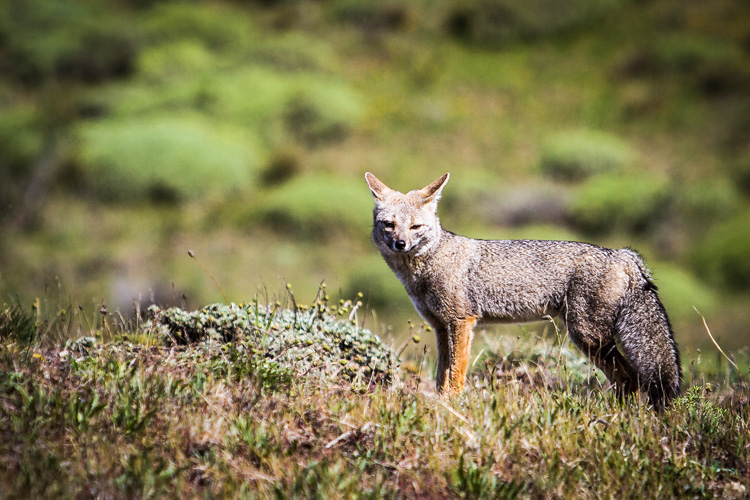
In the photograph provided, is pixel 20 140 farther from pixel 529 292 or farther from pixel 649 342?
pixel 649 342

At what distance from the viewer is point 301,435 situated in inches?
143

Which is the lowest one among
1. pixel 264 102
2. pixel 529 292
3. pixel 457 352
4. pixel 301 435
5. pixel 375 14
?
pixel 301 435

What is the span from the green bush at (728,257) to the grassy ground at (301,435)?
45.8ft

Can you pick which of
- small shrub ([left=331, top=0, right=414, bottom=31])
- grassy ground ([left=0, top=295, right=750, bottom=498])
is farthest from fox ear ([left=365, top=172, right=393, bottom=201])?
small shrub ([left=331, top=0, right=414, bottom=31])

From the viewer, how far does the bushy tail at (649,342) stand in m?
4.87

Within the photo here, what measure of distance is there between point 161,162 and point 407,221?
1526cm

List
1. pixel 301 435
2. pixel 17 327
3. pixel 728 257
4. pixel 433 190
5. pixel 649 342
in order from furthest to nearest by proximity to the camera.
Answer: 1. pixel 728 257
2. pixel 433 190
3. pixel 649 342
4. pixel 17 327
5. pixel 301 435

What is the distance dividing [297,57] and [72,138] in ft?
28.0

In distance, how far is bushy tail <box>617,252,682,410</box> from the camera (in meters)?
4.87

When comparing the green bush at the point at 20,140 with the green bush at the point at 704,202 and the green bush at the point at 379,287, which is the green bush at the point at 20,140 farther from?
the green bush at the point at 704,202

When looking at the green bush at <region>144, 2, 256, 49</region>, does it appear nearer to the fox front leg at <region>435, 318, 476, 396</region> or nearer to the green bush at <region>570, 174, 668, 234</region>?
the green bush at <region>570, 174, 668, 234</region>

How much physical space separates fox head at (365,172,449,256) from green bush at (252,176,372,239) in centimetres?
1190

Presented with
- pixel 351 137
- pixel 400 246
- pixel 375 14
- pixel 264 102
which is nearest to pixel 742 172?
pixel 351 137

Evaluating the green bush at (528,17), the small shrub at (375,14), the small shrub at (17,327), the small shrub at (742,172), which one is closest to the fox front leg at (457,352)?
the small shrub at (17,327)
